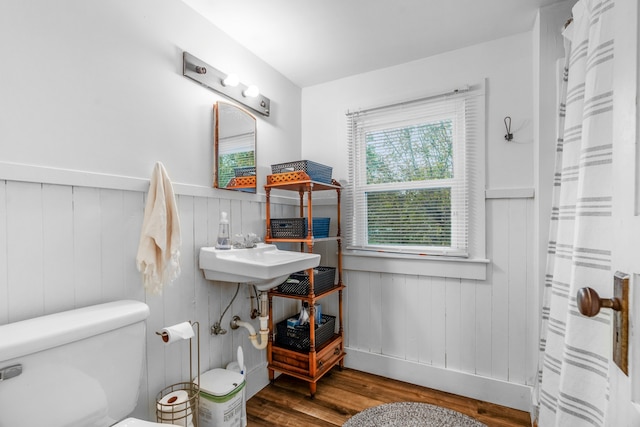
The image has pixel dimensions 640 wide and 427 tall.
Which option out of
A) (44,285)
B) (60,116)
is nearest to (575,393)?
(44,285)

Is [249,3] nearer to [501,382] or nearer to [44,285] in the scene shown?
[44,285]

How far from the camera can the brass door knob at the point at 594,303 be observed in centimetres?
53

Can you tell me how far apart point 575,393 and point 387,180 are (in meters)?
1.65

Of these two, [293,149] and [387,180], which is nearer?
[387,180]

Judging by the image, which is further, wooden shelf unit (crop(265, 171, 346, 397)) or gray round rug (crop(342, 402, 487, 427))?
wooden shelf unit (crop(265, 171, 346, 397))

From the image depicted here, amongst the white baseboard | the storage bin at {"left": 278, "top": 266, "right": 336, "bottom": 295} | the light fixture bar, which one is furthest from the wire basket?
the light fixture bar

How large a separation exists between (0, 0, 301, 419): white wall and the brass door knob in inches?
60.2

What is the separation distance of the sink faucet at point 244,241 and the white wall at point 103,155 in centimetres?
13

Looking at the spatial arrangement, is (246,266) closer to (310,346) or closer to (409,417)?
(310,346)

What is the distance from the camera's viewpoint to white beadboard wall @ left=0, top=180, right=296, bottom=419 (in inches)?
40.9

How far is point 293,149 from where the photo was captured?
2.54 m

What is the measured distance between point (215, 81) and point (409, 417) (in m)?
2.24

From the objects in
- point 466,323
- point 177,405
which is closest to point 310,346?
point 177,405

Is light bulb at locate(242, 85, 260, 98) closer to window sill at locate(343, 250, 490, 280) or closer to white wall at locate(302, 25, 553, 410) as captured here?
white wall at locate(302, 25, 553, 410)
